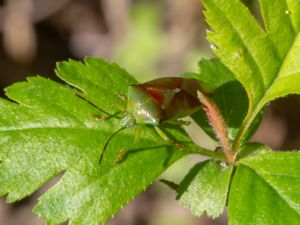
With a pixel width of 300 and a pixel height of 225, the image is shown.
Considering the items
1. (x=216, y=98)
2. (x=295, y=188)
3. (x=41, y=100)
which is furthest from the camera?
(x=216, y=98)

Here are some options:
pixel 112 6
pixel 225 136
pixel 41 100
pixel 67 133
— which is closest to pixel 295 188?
pixel 225 136

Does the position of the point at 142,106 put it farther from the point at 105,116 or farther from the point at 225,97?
the point at 225,97

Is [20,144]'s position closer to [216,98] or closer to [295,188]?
[216,98]

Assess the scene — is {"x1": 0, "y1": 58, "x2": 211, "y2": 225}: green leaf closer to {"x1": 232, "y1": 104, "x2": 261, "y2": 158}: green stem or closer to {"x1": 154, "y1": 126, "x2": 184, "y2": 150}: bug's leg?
{"x1": 154, "y1": 126, "x2": 184, "y2": 150}: bug's leg

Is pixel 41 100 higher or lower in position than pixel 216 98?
higher

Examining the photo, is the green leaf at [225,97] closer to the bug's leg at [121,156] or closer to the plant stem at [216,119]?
the plant stem at [216,119]

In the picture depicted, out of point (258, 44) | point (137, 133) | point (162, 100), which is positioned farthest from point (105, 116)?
point (258, 44)

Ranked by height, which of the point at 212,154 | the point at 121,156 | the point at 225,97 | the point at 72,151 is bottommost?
the point at 212,154
